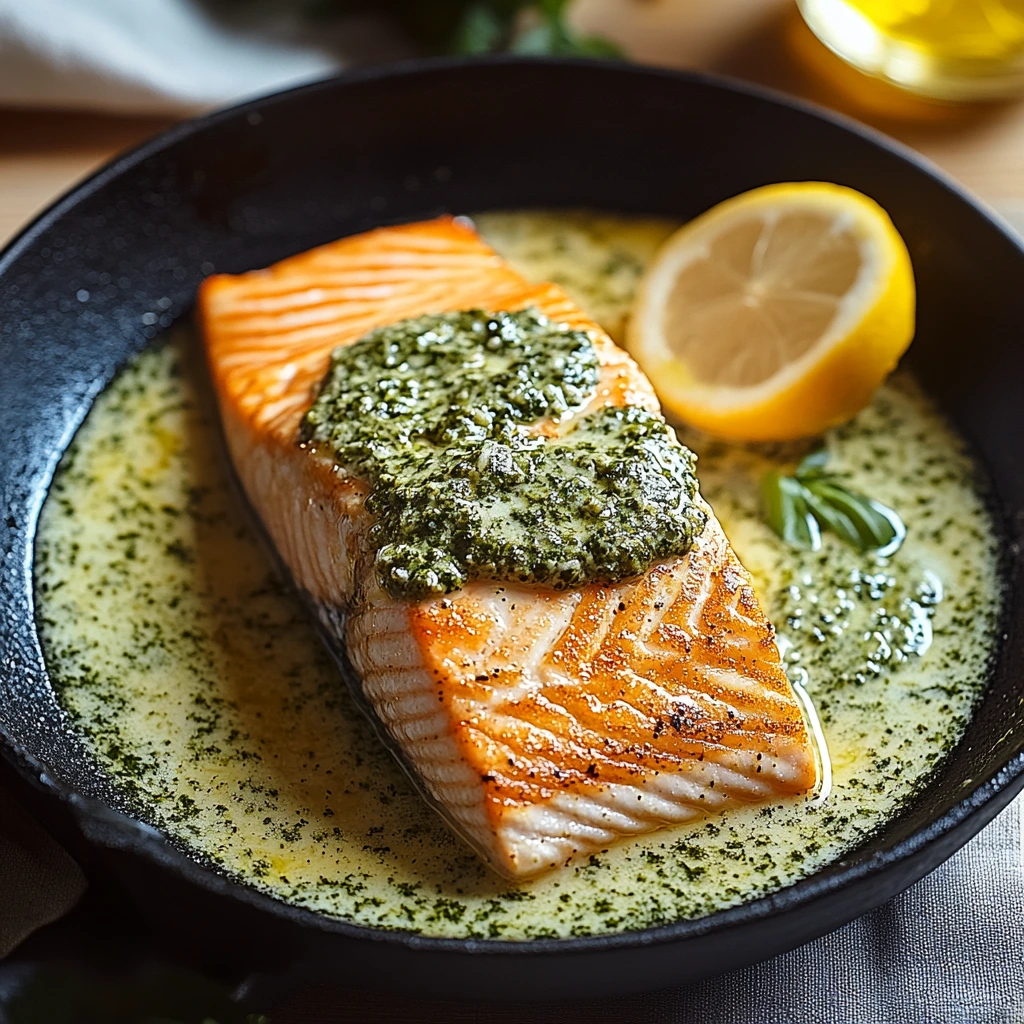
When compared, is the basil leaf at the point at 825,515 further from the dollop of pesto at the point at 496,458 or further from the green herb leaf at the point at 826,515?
the dollop of pesto at the point at 496,458

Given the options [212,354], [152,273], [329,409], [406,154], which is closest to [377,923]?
[329,409]

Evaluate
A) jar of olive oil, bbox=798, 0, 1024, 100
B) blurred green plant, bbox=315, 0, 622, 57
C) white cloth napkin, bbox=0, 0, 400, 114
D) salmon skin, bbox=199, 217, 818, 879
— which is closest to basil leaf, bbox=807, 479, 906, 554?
salmon skin, bbox=199, 217, 818, 879

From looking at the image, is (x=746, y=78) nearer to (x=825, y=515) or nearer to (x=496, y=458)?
(x=825, y=515)

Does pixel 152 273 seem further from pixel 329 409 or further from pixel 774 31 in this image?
pixel 774 31

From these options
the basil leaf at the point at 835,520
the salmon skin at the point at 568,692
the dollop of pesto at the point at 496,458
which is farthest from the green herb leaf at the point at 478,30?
the basil leaf at the point at 835,520

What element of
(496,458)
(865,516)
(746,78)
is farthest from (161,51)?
(865,516)

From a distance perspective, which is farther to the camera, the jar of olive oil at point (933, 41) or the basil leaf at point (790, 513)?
the jar of olive oil at point (933, 41)
